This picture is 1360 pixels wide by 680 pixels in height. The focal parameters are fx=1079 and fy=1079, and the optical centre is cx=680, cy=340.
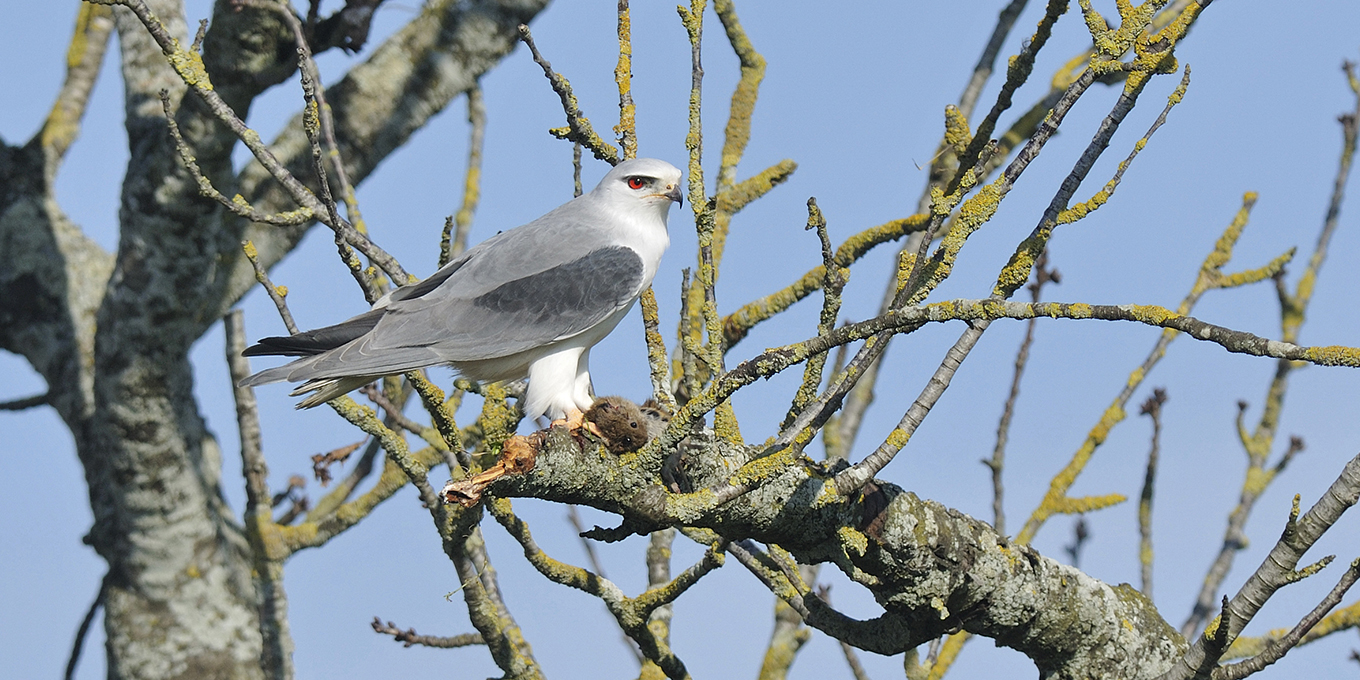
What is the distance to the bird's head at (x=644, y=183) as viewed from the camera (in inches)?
186

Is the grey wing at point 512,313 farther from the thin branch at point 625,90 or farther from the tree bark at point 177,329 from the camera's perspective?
the tree bark at point 177,329

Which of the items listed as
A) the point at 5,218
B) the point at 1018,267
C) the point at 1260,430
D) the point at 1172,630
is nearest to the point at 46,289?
the point at 5,218

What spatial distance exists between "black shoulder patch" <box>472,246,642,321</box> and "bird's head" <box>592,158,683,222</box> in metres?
0.44

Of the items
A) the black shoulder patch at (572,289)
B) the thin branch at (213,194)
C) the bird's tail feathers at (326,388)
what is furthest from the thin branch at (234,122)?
the black shoulder patch at (572,289)

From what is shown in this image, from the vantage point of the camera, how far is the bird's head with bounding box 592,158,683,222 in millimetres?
4723

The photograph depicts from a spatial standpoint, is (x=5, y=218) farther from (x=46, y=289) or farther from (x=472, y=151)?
(x=472, y=151)

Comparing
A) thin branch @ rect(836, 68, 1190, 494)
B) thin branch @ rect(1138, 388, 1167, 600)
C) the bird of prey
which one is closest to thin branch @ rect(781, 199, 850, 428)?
thin branch @ rect(836, 68, 1190, 494)

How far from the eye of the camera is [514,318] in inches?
170

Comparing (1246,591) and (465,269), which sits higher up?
(465,269)

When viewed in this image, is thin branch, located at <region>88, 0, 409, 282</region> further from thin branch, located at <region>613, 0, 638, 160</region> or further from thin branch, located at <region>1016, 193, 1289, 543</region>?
thin branch, located at <region>1016, 193, 1289, 543</region>

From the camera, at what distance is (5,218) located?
6980mm

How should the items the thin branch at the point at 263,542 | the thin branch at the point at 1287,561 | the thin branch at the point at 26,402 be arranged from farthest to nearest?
the thin branch at the point at 26,402, the thin branch at the point at 263,542, the thin branch at the point at 1287,561

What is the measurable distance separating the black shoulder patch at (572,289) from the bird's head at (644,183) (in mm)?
437

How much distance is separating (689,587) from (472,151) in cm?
325
